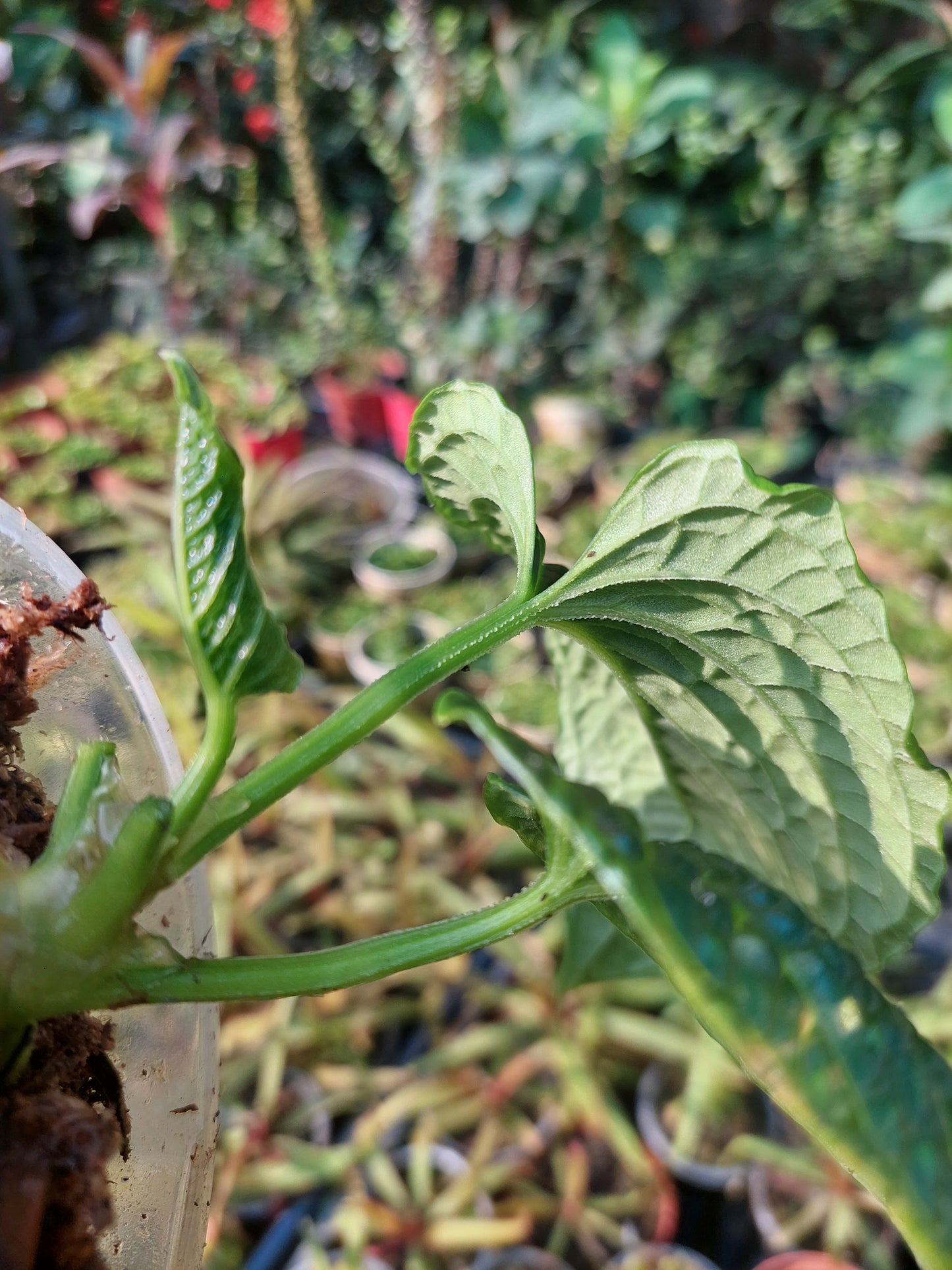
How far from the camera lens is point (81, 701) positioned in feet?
1.08

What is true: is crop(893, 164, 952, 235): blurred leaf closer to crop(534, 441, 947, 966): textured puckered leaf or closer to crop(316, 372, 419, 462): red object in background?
crop(316, 372, 419, 462): red object in background

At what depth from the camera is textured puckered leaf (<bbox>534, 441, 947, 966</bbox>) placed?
265 mm

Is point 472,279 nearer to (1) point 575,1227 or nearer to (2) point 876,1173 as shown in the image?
(1) point 575,1227

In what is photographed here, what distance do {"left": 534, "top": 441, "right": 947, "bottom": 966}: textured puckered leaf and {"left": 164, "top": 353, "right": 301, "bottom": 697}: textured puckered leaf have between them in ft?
0.35

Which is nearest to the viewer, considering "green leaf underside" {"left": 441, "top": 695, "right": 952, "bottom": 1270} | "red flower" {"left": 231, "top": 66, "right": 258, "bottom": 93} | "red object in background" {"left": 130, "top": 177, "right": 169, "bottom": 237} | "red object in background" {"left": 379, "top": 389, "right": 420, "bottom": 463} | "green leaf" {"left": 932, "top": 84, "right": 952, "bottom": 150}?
"green leaf underside" {"left": 441, "top": 695, "right": 952, "bottom": 1270}

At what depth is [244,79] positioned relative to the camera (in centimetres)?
249

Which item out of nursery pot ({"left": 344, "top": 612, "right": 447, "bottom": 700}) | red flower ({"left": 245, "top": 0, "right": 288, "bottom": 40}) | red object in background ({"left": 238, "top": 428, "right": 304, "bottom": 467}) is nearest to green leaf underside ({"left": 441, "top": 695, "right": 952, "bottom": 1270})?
nursery pot ({"left": 344, "top": 612, "right": 447, "bottom": 700})

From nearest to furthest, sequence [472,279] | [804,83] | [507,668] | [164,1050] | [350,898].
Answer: [164,1050] → [350,898] → [507,668] → [804,83] → [472,279]

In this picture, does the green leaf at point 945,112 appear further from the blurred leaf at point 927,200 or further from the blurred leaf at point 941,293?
the blurred leaf at point 941,293

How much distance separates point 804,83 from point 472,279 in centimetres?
94

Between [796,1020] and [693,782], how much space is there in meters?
0.15

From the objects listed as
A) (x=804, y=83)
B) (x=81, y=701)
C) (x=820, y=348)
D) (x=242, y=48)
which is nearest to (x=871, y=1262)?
(x=81, y=701)

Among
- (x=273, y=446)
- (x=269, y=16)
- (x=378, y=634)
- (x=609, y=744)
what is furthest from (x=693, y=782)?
(x=269, y=16)

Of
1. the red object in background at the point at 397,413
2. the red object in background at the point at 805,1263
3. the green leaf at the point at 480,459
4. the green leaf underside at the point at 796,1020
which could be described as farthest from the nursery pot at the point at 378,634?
the green leaf underside at the point at 796,1020
